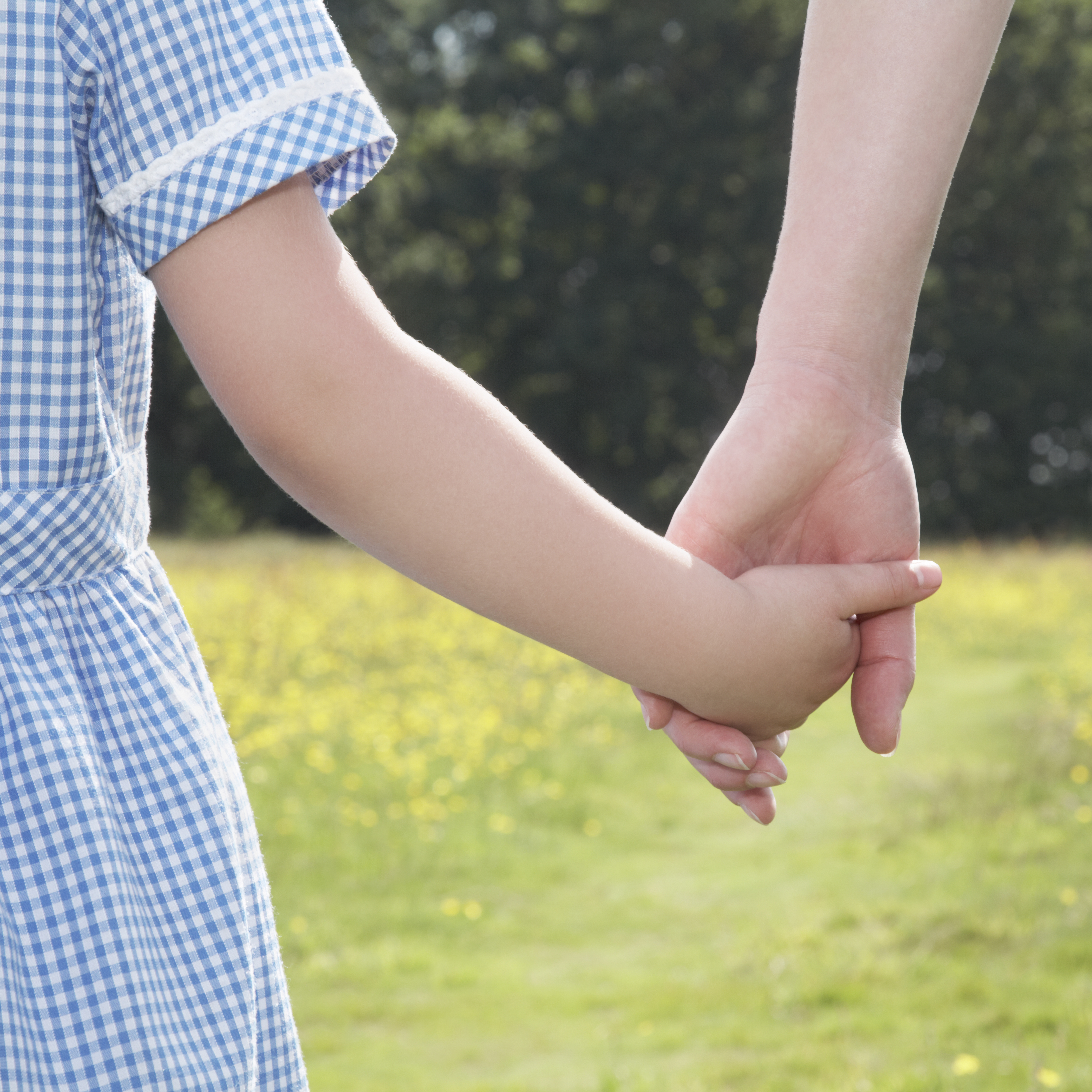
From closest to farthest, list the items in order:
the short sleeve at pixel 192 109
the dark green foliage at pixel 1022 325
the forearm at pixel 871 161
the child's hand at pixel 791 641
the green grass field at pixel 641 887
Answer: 1. the short sleeve at pixel 192 109
2. the child's hand at pixel 791 641
3. the forearm at pixel 871 161
4. the green grass field at pixel 641 887
5. the dark green foliage at pixel 1022 325

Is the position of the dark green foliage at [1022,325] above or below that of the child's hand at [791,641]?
below

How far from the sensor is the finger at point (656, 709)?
1081mm

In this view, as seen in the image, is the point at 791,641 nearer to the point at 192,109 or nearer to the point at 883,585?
the point at 883,585

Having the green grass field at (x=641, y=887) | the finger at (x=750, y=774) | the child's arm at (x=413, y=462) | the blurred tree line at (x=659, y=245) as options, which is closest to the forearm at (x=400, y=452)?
the child's arm at (x=413, y=462)

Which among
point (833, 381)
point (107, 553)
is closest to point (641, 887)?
point (833, 381)

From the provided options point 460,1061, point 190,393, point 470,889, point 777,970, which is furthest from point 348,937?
point 190,393

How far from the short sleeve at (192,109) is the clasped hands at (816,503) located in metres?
0.64

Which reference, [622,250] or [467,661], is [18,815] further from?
[622,250]

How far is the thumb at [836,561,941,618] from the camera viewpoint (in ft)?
3.57

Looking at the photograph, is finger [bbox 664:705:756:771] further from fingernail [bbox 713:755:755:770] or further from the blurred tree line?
the blurred tree line

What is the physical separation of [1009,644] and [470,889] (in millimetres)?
5111

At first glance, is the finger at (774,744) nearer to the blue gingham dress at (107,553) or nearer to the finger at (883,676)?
the finger at (883,676)

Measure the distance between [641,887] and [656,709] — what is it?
2.81m

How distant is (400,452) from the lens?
2.46ft
